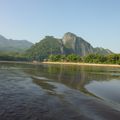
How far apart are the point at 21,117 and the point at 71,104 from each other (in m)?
5.96

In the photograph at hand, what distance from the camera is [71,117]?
1510 cm

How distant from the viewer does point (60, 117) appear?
14961mm

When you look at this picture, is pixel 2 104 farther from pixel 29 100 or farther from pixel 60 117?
pixel 60 117

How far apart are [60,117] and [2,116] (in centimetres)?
374

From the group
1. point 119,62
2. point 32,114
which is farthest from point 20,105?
point 119,62

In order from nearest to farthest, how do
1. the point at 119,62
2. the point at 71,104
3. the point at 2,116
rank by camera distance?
1. the point at 2,116
2. the point at 71,104
3. the point at 119,62

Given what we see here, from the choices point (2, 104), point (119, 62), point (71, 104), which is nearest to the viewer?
point (2, 104)

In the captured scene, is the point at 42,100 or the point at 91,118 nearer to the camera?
the point at 91,118

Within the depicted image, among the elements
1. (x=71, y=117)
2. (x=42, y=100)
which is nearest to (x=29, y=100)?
(x=42, y=100)

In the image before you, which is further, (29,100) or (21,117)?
(29,100)

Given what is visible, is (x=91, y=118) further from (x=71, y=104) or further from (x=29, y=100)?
(x=29, y=100)

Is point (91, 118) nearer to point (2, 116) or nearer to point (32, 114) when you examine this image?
point (32, 114)

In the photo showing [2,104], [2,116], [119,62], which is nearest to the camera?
[2,116]

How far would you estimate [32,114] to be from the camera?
50.8 feet
